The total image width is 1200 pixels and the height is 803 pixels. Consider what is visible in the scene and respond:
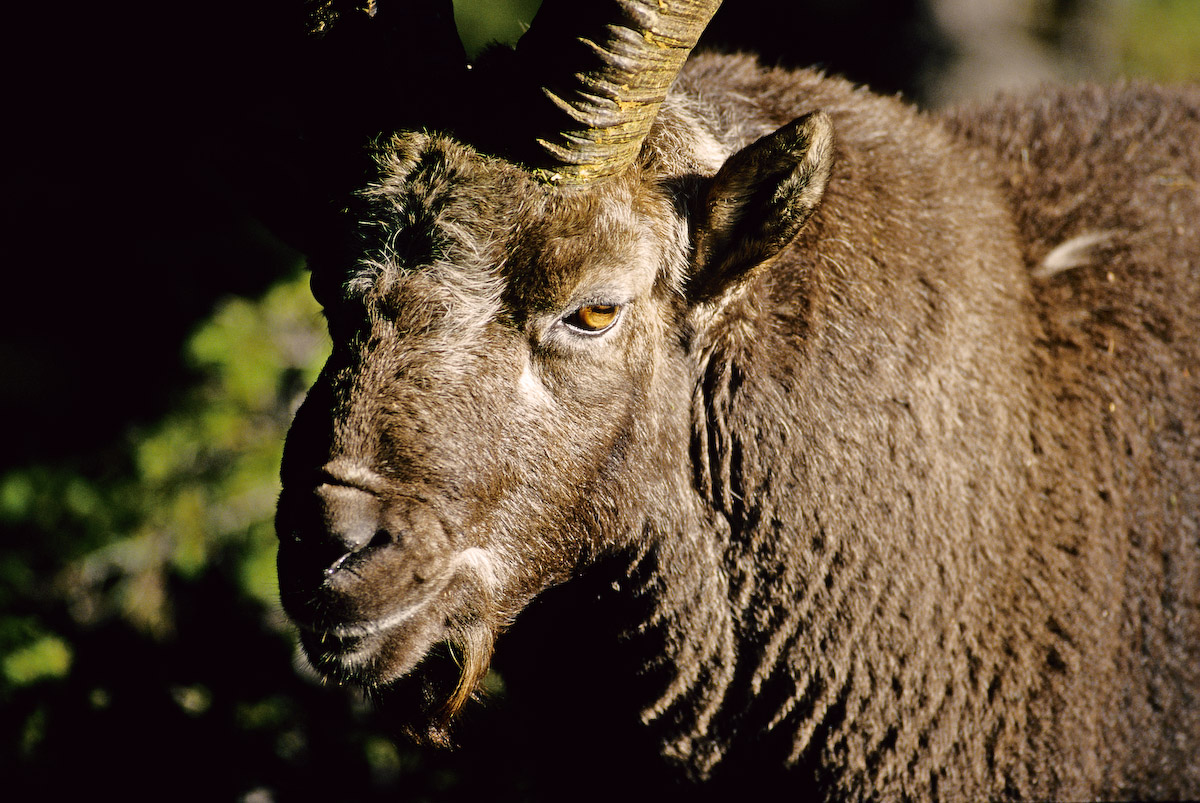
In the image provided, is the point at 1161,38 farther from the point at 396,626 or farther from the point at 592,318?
the point at 396,626

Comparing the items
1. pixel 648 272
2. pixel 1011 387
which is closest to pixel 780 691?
pixel 1011 387

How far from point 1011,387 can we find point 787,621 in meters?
1.27

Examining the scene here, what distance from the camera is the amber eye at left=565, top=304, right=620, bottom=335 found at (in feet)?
10.2

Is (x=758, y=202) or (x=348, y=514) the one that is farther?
(x=758, y=202)

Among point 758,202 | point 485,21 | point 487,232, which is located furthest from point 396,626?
point 485,21

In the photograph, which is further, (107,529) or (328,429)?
(107,529)

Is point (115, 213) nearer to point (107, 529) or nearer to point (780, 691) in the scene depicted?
point (107, 529)

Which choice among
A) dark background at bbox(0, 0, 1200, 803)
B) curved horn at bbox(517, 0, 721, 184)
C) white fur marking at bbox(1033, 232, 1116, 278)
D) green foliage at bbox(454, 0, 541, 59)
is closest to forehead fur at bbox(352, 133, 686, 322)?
curved horn at bbox(517, 0, 721, 184)

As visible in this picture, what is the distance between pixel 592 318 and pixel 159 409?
16.4 ft

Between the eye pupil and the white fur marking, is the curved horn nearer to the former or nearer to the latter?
the eye pupil

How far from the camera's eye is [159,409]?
6898 mm

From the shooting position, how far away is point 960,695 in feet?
11.6

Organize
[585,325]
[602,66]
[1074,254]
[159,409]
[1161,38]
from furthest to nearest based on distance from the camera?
1. [1161,38]
2. [159,409]
3. [1074,254]
4. [585,325]
5. [602,66]

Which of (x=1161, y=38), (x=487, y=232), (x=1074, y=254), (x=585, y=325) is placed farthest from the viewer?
(x=1161, y=38)
